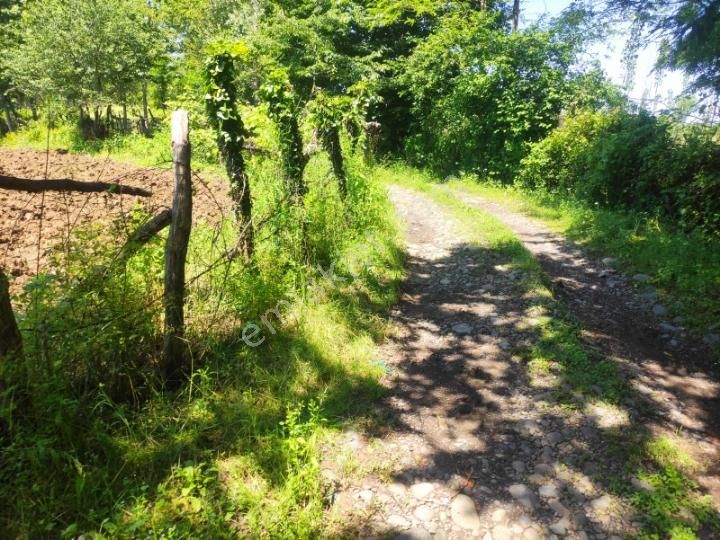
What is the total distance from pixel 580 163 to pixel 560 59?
4250 mm

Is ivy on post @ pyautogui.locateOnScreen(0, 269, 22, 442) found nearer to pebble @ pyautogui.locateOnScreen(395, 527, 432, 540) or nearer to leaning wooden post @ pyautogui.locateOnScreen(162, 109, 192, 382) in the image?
leaning wooden post @ pyautogui.locateOnScreen(162, 109, 192, 382)

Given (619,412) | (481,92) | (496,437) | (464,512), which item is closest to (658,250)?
(619,412)

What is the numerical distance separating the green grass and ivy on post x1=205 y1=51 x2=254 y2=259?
5.06m

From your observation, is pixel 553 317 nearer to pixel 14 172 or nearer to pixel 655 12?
pixel 655 12

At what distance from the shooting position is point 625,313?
5297mm

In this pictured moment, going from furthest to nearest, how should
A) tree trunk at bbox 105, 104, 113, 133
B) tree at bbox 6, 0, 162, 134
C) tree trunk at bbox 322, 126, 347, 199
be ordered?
tree trunk at bbox 105, 104, 113, 133 < tree at bbox 6, 0, 162, 134 < tree trunk at bbox 322, 126, 347, 199

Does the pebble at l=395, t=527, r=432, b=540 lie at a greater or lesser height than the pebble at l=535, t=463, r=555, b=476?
lesser

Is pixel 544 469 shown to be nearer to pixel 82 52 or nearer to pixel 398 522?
pixel 398 522

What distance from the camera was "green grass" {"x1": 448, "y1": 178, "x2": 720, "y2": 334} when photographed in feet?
16.9

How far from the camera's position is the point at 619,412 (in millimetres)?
3480

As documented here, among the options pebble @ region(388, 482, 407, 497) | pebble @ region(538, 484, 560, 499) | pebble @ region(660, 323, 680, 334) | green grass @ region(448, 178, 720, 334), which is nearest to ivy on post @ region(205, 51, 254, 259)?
pebble @ region(388, 482, 407, 497)

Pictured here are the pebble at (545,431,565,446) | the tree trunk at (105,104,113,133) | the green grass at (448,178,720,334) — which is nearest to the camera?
the pebble at (545,431,565,446)

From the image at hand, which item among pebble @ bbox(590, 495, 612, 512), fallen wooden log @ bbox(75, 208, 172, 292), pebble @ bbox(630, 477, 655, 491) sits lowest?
pebble @ bbox(590, 495, 612, 512)

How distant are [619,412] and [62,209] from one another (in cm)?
726
